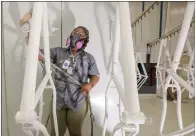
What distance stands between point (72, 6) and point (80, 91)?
A: 54cm

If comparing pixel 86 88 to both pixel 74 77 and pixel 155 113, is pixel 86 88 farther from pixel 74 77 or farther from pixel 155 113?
pixel 155 113

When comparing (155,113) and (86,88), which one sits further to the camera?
(155,113)

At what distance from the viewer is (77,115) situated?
1.25 metres

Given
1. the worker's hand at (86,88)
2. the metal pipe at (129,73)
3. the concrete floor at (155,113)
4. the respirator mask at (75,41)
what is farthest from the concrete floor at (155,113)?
the metal pipe at (129,73)

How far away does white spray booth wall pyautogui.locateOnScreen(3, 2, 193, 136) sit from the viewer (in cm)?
126

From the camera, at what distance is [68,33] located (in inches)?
51.2

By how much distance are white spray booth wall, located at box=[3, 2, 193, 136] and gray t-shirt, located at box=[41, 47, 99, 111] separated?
124 millimetres

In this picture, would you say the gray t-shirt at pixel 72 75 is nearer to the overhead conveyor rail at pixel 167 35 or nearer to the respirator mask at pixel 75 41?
the respirator mask at pixel 75 41

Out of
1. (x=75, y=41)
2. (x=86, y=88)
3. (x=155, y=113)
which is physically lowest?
(x=155, y=113)

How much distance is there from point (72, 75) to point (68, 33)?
290 millimetres

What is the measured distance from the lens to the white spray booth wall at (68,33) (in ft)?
4.13

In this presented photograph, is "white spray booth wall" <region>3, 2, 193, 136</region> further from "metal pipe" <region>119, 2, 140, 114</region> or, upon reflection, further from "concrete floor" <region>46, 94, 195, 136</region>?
"metal pipe" <region>119, 2, 140, 114</region>

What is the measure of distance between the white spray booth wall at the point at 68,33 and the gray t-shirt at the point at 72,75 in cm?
12

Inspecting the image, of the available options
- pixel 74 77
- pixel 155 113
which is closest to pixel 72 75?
pixel 74 77
